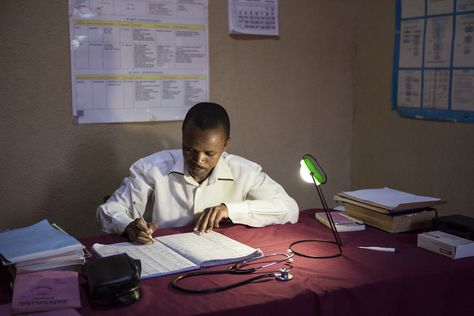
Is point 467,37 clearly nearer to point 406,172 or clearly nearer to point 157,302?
point 406,172

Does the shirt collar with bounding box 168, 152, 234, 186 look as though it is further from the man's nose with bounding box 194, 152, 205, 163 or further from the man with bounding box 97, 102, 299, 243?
the man's nose with bounding box 194, 152, 205, 163

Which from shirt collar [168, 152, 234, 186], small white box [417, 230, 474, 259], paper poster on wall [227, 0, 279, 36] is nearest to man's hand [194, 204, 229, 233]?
shirt collar [168, 152, 234, 186]

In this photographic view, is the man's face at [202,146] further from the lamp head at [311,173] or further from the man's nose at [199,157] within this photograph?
the lamp head at [311,173]

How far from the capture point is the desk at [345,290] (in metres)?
1.35

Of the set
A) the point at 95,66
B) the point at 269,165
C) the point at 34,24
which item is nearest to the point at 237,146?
the point at 269,165

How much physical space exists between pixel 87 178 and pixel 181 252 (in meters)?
1.11

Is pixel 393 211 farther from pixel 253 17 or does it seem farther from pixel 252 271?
pixel 253 17

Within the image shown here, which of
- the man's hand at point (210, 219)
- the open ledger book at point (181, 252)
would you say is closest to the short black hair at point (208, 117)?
the man's hand at point (210, 219)

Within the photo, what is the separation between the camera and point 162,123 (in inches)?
110

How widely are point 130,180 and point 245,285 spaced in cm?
90

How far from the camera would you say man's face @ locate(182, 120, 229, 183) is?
2.04m

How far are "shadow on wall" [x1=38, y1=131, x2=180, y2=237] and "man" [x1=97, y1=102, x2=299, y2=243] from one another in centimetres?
47

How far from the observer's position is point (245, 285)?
1466 mm

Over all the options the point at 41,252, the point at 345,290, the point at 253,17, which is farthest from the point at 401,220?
the point at 253,17
